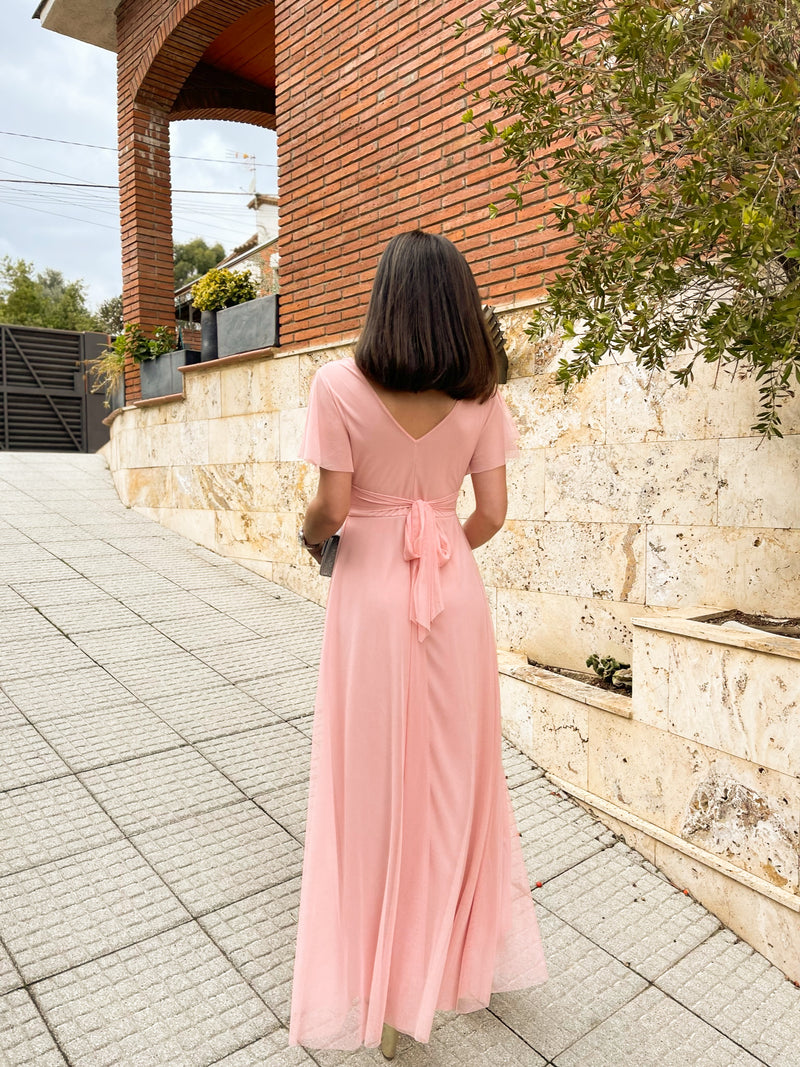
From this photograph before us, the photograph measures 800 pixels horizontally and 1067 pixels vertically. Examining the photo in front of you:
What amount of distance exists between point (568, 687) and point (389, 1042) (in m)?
1.88

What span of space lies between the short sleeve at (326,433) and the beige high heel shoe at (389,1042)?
1584 mm

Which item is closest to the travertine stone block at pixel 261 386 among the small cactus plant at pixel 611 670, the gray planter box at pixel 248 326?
the gray planter box at pixel 248 326

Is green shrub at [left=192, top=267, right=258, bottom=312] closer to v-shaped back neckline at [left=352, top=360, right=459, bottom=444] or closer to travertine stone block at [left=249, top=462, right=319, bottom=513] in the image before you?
travertine stone block at [left=249, top=462, right=319, bottom=513]

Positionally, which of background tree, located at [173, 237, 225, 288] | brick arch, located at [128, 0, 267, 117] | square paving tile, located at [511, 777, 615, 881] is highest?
background tree, located at [173, 237, 225, 288]

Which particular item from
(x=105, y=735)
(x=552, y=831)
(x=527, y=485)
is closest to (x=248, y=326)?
(x=527, y=485)

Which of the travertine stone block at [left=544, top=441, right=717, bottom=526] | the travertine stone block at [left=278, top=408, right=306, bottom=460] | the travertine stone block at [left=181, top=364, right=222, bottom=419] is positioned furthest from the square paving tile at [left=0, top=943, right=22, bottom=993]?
the travertine stone block at [left=181, top=364, right=222, bottom=419]

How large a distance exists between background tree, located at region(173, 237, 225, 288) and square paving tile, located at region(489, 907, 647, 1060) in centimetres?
5501

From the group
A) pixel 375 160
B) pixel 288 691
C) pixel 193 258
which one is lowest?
pixel 288 691

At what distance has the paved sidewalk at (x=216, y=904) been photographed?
7.24 feet

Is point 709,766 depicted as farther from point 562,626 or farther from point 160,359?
point 160,359

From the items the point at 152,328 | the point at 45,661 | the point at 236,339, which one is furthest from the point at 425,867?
the point at 152,328

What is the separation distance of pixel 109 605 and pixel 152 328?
521 centimetres

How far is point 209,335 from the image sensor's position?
7.71 meters

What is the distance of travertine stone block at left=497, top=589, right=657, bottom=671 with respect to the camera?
423 centimetres
